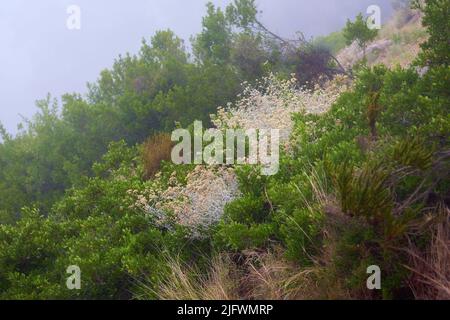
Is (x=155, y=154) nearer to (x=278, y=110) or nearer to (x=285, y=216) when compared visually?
(x=278, y=110)

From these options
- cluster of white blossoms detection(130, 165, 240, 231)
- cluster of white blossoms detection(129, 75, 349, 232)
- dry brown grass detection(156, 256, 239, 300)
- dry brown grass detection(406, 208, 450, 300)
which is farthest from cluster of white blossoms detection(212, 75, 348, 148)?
dry brown grass detection(406, 208, 450, 300)

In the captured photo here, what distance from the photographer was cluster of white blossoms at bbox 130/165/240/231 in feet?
20.8

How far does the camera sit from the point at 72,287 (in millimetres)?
5777

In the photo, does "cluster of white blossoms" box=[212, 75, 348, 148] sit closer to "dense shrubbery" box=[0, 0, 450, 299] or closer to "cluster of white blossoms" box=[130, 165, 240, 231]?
"dense shrubbery" box=[0, 0, 450, 299]

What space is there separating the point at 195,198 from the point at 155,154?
2.70m

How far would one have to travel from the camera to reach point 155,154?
896 centimetres

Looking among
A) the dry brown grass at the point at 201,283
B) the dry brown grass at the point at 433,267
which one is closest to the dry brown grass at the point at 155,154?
the dry brown grass at the point at 201,283

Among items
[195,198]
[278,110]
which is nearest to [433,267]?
[195,198]

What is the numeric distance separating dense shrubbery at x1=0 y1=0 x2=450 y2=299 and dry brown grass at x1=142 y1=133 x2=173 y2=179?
4 centimetres

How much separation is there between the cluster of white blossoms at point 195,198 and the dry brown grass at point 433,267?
271 cm

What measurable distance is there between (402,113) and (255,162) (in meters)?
1.93

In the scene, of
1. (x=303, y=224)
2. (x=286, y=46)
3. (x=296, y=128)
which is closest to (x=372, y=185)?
(x=303, y=224)

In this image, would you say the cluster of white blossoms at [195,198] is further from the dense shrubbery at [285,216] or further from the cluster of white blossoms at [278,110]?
the cluster of white blossoms at [278,110]
